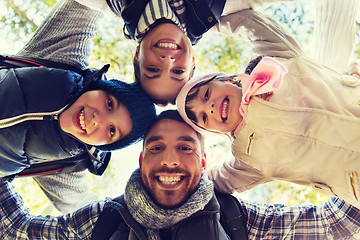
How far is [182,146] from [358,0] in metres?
1.45

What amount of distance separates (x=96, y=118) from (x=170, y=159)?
1.68 ft

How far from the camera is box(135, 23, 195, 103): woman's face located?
172 centimetres

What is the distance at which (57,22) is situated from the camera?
185cm

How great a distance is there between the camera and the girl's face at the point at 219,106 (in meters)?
1.57

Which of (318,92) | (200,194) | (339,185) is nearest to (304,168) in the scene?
(339,185)

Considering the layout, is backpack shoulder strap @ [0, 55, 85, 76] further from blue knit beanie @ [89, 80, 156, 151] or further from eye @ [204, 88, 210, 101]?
eye @ [204, 88, 210, 101]

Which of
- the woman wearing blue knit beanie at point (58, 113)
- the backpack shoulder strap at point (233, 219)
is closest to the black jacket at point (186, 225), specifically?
the backpack shoulder strap at point (233, 219)

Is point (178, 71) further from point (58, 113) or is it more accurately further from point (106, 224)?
point (106, 224)

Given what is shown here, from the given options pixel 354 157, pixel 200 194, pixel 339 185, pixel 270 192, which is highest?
pixel 354 157

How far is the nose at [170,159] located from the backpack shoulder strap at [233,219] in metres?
0.40

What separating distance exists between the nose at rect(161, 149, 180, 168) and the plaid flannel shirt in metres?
0.57

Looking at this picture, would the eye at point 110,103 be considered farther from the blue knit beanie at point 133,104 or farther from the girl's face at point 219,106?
the girl's face at point 219,106

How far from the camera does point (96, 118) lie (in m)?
1.55

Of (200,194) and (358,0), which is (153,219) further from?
(358,0)
